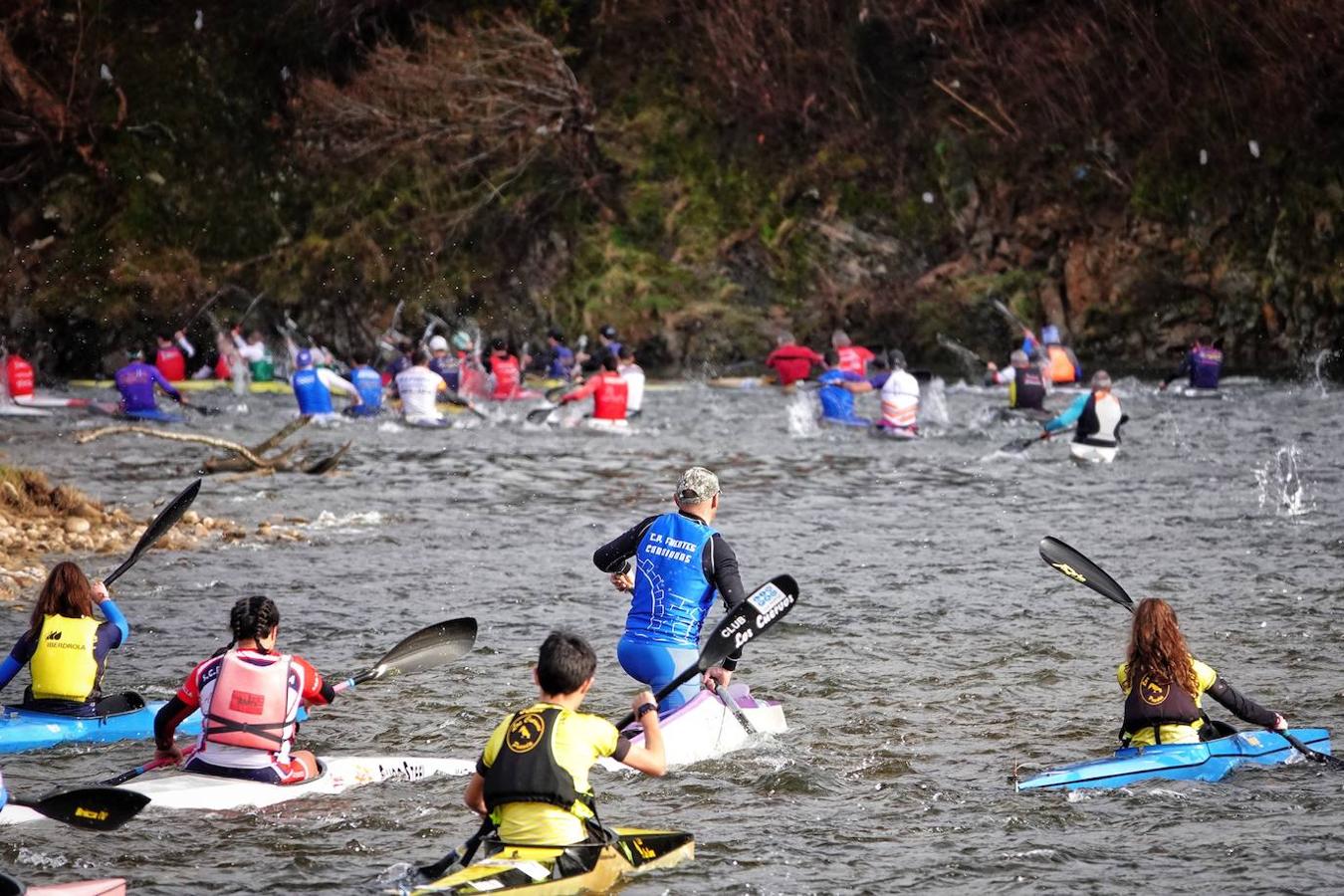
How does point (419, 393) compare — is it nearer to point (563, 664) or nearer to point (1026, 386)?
point (1026, 386)

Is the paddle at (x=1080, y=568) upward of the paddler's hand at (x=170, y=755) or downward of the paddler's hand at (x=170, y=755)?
upward

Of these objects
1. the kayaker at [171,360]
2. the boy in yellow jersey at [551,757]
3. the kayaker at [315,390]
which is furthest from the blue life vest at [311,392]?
the boy in yellow jersey at [551,757]

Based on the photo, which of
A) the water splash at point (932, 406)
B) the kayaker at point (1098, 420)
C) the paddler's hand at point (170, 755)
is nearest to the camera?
the paddler's hand at point (170, 755)

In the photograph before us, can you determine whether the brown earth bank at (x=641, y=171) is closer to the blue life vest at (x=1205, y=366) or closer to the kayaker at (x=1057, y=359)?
the kayaker at (x=1057, y=359)

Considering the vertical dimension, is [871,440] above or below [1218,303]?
below

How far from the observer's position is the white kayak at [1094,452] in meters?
22.0

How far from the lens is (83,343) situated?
4059 centimetres

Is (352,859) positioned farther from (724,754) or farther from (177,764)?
(724,754)

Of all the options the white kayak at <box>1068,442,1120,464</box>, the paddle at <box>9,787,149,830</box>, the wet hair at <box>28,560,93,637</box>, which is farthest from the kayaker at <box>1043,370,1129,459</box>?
the paddle at <box>9,787,149,830</box>

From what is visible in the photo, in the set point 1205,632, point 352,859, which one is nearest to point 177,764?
point 352,859

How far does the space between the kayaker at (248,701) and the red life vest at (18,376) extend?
70.9 ft

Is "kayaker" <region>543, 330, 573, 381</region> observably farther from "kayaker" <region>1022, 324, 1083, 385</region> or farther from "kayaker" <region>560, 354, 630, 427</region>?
"kayaker" <region>1022, 324, 1083, 385</region>

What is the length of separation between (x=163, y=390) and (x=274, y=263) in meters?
14.9

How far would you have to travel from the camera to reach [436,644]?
9.34 metres
